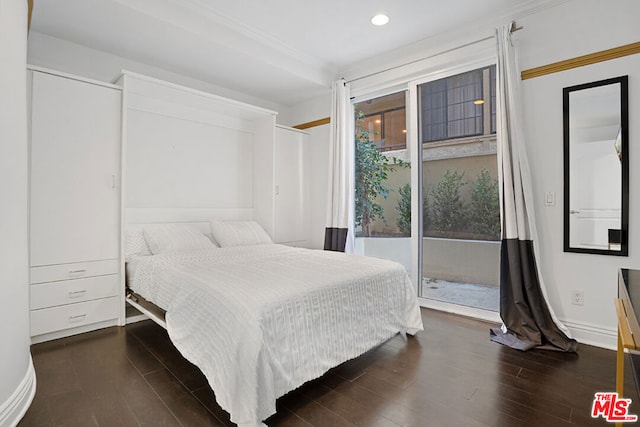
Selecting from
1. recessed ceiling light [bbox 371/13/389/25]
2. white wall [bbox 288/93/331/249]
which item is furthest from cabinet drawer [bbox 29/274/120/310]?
recessed ceiling light [bbox 371/13/389/25]

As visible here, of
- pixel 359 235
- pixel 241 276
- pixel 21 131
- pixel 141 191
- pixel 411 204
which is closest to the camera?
pixel 21 131

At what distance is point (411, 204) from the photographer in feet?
11.9

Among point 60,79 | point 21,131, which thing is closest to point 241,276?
point 21,131

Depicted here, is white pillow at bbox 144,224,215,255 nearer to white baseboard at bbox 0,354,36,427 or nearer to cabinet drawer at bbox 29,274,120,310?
cabinet drawer at bbox 29,274,120,310

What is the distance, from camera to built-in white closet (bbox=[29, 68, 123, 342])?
8.25ft

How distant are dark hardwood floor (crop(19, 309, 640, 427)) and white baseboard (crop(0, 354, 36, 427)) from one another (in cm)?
10

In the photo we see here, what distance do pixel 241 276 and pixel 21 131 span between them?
4.51ft

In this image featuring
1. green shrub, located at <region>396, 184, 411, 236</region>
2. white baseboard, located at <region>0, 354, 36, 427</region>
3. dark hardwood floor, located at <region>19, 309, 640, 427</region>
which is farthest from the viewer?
green shrub, located at <region>396, 184, 411, 236</region>

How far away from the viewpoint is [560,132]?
264 centimetres

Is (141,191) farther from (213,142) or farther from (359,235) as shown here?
(359,235)

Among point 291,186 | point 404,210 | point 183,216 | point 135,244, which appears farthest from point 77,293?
point 404,210

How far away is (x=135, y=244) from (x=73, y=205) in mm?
622

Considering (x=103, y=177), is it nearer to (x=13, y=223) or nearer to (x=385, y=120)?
(x=13, y=223)

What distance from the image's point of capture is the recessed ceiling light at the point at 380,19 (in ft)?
9.65
